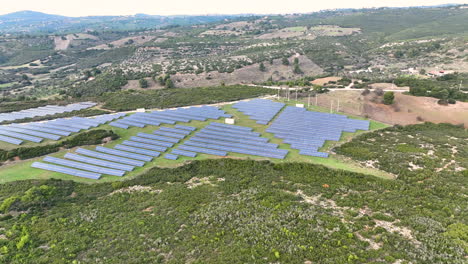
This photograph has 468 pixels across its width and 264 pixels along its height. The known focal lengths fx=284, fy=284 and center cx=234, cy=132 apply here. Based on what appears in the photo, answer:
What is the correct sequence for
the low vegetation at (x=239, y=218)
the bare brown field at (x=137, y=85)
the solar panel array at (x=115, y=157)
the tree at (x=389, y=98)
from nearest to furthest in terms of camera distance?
the low vegetation at (x=239, y=218), the solar panel array at (x=115, y=157), the tree at (x=389, y=98), the bare brown field at (x=137, y=85)

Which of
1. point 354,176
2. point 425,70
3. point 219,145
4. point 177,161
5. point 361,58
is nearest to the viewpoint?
point 354,176

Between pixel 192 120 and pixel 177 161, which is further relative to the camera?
pixel 192 120

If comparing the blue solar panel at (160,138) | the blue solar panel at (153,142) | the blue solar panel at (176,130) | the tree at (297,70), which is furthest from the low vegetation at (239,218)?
the tree at (297,70)

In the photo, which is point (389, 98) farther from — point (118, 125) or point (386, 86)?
point (118, 125)

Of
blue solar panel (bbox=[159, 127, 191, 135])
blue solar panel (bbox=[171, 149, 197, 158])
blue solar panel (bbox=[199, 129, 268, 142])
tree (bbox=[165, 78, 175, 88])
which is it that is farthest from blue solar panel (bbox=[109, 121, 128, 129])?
tree (bbox=[165, 78, 175, 88])

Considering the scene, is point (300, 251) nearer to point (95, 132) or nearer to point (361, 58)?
point (95, 132)

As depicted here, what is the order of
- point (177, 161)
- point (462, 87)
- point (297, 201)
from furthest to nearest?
point (462, 87) → point (177, 161) → point (297, 201)

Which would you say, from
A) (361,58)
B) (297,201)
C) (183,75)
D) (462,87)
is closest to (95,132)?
(297,201)

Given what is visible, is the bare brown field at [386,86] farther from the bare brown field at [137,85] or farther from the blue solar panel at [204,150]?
the bare brown field at [137,85]
